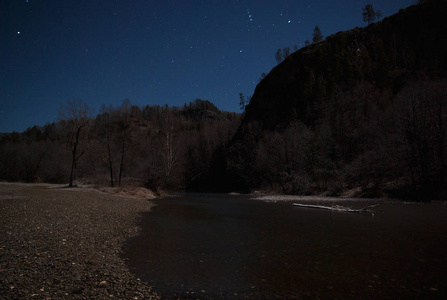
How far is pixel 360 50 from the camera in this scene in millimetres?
83312

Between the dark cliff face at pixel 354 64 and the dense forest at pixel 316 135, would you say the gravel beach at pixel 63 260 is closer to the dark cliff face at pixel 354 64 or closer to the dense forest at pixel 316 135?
the dense forest at pixel 316 135

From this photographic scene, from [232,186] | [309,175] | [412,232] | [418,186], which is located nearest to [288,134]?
[309,175]

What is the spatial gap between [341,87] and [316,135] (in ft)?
92.7

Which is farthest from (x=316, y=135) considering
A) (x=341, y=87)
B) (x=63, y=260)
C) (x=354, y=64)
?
(x=63, y=260)

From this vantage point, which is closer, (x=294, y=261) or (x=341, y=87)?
(x=294, y=261)

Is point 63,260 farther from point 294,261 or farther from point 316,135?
point 316,135

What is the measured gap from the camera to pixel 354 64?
80688 mm

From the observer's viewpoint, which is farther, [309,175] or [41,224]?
[309,175]

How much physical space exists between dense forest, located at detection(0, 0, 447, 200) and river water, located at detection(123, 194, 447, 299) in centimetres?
2178

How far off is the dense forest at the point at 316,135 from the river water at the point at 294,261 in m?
21.8

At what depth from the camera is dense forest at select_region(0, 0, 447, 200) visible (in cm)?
3216

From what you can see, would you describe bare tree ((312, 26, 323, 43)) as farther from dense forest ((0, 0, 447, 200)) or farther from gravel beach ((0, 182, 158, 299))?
gravel beach ((0, 182, 158, 299))

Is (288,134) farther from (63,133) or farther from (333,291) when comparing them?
(333,291)

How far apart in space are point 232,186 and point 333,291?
228 ft
